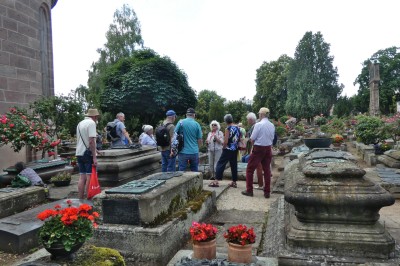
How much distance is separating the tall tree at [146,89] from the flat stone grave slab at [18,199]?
19.1 meters

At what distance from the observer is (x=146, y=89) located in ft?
80.7

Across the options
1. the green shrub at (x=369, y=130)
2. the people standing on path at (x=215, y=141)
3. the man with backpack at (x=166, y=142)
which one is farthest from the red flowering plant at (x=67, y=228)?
the green shrub at (x=369, y=130)

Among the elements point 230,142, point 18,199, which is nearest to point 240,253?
point 230,142

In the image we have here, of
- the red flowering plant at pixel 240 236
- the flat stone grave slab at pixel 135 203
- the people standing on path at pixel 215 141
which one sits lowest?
the red flowering plant at pixel 240 236

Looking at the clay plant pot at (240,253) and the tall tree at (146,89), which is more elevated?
the tall tree at (146,89)

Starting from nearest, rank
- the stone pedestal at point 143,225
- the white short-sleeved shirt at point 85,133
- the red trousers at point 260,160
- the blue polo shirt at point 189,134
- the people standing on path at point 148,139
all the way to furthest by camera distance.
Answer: the stone pedestal at point 143,225 < the white short-sleeved shirt at point 85,133 < the red trousers at point 260,160 < the blue polo shirt at point 189,134 < the people standing on path at point 148,139

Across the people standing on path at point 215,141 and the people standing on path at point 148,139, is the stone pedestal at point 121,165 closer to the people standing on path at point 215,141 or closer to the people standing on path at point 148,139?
the people standing on path at point 148,139

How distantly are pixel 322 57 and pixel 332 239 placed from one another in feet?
156

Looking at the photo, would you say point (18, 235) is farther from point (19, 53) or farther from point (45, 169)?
point (19, 53)

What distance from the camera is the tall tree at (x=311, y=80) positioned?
45.0 meters

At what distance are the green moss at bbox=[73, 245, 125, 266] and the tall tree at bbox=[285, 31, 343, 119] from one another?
44.7m

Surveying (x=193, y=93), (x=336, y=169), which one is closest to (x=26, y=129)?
(x=336, y=169)

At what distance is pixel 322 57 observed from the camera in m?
45.7

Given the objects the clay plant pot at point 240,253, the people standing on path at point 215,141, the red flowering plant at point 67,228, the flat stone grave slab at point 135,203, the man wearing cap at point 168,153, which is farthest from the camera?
the people standing on path at point 215,141
